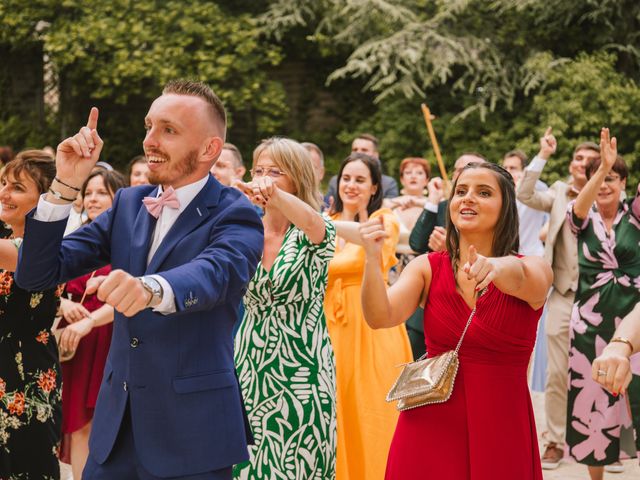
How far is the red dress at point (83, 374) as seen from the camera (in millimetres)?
5684

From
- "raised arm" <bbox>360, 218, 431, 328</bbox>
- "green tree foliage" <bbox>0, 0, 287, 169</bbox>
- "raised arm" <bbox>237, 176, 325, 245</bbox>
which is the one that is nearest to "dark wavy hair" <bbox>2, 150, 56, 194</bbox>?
"raised arm" <bbox>237, 176, 325, 245</bbox>

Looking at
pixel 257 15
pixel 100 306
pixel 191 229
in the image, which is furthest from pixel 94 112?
pixel 257 15

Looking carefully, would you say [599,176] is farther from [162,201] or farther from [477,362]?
[162,201]

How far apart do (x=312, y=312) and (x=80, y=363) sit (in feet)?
6.08

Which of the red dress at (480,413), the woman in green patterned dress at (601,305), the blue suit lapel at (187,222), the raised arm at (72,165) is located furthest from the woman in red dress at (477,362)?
the woman in green patterned dress at (601,305)

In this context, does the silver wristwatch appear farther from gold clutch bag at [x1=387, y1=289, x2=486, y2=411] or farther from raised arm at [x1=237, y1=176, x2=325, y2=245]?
gold clutch bag at [x1=387, y1=289, x2=486, y2=411]

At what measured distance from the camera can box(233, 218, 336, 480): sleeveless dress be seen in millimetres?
4590

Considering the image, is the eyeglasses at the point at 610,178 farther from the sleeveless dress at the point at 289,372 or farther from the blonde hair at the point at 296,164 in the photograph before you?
the sleeveless dress at the point at 289,372

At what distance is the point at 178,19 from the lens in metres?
18.4

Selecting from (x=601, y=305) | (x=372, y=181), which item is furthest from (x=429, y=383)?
(x=601, y=305)

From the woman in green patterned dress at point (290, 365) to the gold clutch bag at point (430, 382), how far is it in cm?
90

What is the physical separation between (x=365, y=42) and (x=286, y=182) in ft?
45.8

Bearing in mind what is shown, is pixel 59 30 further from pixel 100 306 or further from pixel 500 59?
pixel 100 306

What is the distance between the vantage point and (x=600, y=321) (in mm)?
6465
